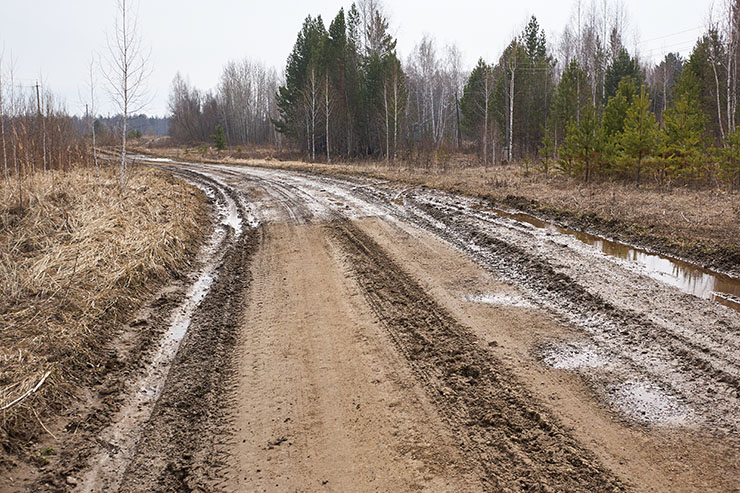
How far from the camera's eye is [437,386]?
4.20 metres

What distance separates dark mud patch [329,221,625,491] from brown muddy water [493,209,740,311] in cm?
335

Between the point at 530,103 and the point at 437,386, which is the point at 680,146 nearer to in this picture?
the point at 437,386

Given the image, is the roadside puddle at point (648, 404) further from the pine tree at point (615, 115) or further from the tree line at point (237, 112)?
the tree line at point (237, 112)

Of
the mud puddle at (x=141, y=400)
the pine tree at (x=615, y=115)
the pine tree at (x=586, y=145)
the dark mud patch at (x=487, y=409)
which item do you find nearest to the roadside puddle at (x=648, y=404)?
the dark mud patch at (x=487, y=409)

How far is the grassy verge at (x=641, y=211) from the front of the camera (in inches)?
328

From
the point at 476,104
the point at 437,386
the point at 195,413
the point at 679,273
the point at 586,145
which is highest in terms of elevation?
the point at 476,104

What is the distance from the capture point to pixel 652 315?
5547 millimetres

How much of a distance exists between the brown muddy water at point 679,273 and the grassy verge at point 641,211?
289 mm

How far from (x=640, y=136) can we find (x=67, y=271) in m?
15.7

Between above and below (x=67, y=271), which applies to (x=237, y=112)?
above

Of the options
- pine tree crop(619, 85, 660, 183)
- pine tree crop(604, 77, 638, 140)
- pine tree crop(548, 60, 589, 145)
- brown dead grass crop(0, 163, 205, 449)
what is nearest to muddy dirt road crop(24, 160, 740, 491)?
brown dead grass crop(0, 163, 205, 449)

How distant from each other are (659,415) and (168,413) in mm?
3749

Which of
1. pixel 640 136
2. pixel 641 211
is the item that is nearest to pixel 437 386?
pixel 641 211

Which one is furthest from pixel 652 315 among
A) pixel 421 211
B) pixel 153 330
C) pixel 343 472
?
pixel 421 211
